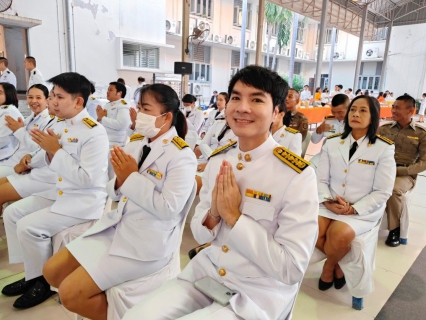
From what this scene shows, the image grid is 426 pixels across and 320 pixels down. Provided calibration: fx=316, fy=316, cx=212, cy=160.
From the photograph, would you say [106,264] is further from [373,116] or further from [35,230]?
[373,116]

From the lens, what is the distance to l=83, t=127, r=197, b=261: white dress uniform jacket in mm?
1503

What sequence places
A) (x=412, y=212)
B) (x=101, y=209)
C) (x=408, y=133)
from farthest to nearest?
(x=412, y=212), (x=408, y=133), (x=101, y=209)

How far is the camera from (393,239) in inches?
115

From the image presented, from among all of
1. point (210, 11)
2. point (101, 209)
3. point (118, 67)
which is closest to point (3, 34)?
point (118, 67)

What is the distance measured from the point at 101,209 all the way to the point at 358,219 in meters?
1.70

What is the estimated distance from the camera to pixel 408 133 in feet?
9.76

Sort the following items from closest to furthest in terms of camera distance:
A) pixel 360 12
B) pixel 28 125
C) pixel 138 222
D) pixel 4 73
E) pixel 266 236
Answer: pixel 266 236, pixel 138 222, pixel 28 125, pixel 4 73, pixel 360 12

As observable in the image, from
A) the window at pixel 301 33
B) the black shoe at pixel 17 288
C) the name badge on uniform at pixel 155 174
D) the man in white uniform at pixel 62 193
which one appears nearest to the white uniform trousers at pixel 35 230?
the man in white uniform at pixel 62 193

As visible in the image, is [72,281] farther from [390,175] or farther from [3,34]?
[3,34]

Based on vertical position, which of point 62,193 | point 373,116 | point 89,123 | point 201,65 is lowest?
point 62,193

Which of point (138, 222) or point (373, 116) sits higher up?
point (373, 116)

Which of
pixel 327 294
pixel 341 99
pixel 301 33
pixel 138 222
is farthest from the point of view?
pixel 301 33

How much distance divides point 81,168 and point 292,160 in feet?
4.40

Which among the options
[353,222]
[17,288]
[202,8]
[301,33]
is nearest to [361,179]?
[353,222]
